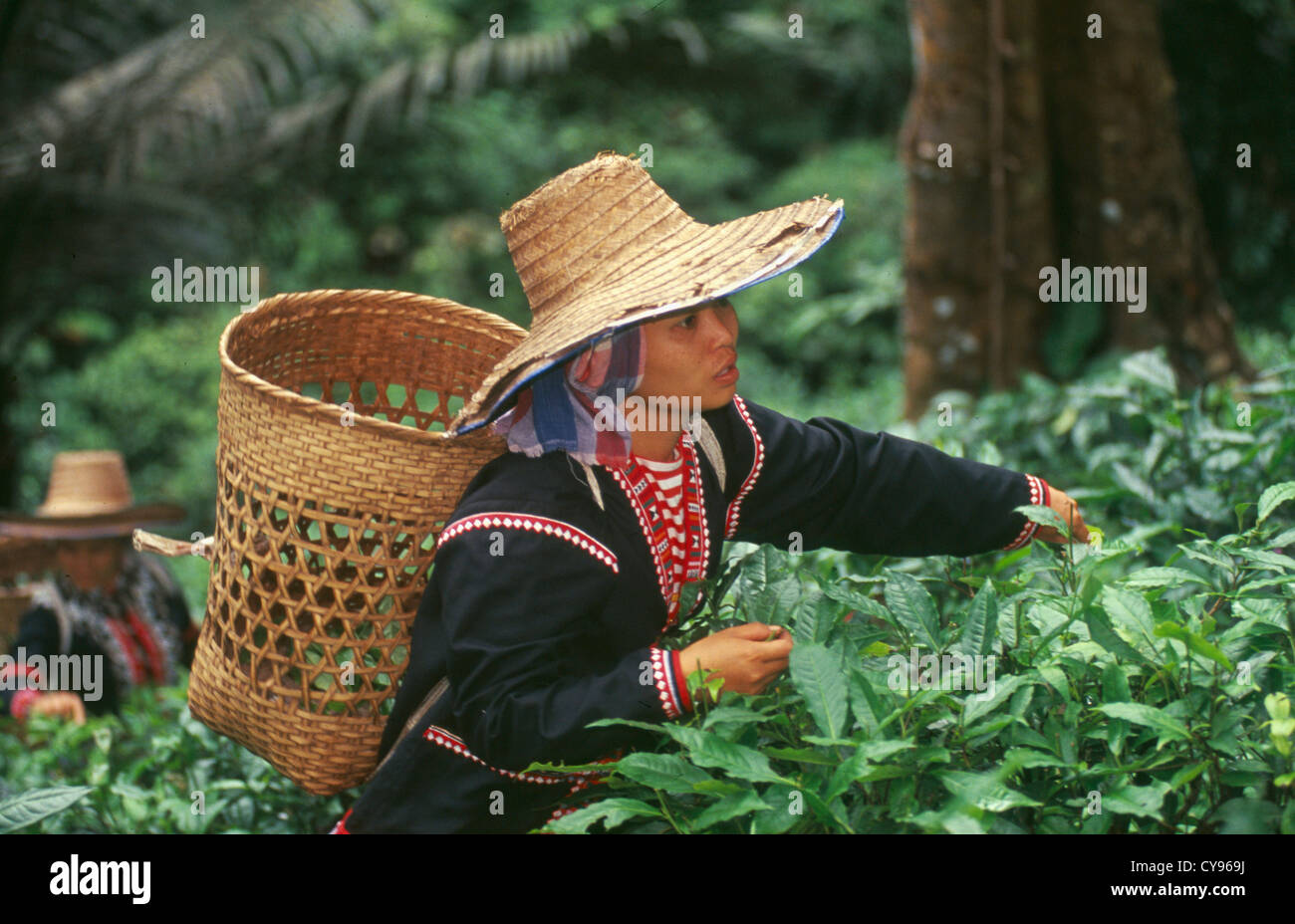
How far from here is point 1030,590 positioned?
2109mm

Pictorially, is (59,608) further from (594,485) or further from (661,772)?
(661,772)

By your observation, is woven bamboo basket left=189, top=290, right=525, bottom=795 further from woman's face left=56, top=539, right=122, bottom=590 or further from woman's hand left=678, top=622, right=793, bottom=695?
woman's face left=56, top=539, right=122, bottom=590

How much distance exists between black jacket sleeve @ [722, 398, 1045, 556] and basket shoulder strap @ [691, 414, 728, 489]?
0.17 ft

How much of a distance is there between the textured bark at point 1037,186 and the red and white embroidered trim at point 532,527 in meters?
3.14

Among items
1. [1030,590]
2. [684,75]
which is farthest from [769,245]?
[684,75]

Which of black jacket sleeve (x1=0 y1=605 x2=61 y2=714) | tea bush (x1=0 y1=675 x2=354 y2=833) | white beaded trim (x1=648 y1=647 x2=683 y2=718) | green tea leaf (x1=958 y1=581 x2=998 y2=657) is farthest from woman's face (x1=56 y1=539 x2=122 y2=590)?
green tea leaf (x1=958 y1=581 x2=998 y2=657)

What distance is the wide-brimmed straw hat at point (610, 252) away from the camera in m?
1.90

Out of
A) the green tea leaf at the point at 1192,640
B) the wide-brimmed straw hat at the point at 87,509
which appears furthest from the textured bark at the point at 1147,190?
the wide-brimmed straw hat at the point at 87,509

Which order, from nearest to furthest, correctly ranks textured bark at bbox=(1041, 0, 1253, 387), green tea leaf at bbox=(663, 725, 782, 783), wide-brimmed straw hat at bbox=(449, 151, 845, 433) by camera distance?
green tea leaf at bbox=(663, 725, 782, 783), wide-brimmed straw hat at bbox=(449, 151, 845, 433), textured bark at bbox=(1041, 0, 1253, 387)

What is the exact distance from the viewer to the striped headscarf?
6.72ft

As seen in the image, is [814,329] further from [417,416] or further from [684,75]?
[417,416]

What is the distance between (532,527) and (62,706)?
273 centimetres

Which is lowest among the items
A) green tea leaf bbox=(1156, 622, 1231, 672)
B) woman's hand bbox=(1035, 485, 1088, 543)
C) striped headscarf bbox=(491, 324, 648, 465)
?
green tea leaf bbox=(1156, 622, 1231, 672)

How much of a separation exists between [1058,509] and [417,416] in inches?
52.7
